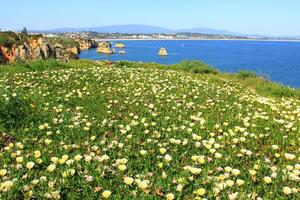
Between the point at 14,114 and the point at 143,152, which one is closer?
the point at 143,152

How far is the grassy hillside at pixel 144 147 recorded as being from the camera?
5309 mm

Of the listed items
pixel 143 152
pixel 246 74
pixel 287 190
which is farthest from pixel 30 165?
pixel 246 74

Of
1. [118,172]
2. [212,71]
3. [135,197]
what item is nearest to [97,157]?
[118,172]

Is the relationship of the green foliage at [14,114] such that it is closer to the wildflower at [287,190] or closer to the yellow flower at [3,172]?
the yellow flower at [3,172]

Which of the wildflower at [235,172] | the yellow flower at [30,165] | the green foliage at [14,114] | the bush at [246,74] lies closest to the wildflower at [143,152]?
the wildflower at [235,172]

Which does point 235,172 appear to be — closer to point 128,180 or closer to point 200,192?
point 200,192

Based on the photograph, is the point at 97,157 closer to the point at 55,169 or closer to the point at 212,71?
the point at 55,169

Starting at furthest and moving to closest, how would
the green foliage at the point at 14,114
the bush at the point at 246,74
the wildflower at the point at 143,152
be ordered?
1. the bush at the point at 246,74
2. the green foliage at the point at 14,114
3. the wildflower at the point at 143,152

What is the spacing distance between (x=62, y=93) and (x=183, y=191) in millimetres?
8156

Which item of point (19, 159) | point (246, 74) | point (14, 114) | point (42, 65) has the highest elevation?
point (19, 159)

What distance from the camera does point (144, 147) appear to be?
23.4 feet

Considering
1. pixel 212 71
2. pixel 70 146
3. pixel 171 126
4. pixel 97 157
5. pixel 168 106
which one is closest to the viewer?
pixel 97 157

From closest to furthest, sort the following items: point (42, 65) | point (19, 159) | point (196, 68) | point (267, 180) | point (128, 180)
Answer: point (128, 180) → point (267, 180) → point (19, 159) → point (42, 65) → point (196, 68)

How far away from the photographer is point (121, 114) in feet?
32.4
